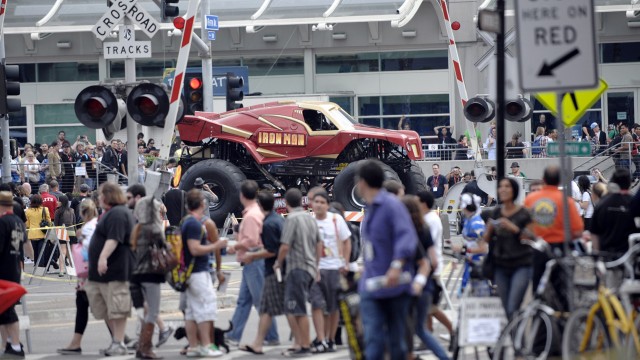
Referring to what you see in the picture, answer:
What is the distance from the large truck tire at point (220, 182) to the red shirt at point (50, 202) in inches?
101

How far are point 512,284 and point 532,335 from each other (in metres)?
1.43

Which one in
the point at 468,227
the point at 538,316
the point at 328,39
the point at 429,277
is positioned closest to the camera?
the point at 538,316

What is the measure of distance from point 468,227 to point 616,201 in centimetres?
175

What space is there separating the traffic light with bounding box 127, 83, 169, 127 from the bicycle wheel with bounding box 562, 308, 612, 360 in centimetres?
678

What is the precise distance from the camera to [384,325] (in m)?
9.70

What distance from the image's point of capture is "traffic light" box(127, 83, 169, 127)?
599 inches

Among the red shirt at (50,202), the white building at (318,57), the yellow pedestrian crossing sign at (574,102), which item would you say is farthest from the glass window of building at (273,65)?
the yellow pedestrian crossing sign at (574,102)

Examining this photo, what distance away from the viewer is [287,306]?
13.2 metres

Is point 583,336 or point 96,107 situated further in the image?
point 96,107

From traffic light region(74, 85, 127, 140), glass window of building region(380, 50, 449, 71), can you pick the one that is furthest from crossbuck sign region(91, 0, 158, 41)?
glass window of building region(380, 50, 449, 71)

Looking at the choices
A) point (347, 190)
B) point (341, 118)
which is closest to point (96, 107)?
point (347, 190)

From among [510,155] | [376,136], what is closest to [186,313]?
[376,136]

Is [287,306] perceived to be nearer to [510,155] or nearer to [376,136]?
[376,136]

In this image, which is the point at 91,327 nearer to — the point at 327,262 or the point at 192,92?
the point at 327,262
